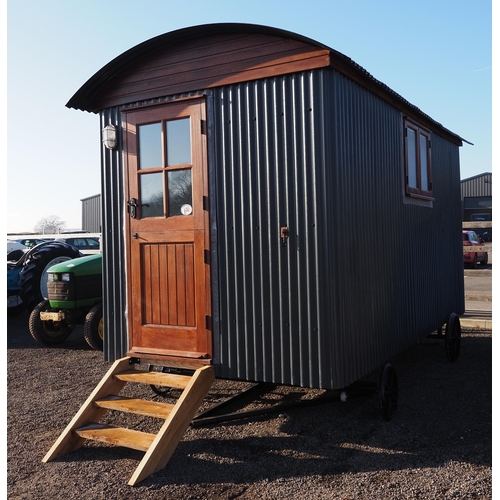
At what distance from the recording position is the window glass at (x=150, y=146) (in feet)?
18.5

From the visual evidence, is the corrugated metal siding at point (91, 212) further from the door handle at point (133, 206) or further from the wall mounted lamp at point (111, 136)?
the door handle at point (133, 206)

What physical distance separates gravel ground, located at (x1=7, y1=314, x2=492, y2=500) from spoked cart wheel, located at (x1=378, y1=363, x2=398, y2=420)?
0.40 ft

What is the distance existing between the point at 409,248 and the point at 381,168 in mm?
1274

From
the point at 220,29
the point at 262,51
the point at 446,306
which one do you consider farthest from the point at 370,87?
the point at 446,306

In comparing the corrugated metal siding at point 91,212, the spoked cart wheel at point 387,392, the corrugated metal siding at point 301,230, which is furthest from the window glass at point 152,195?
the corrugated metal siding at point 91,212

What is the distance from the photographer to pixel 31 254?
11.6m

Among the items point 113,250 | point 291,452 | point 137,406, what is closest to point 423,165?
point 113,250

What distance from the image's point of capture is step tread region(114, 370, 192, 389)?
5.07 metres

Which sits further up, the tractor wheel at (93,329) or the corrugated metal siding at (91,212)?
the corrugated metal siding at (91,212)

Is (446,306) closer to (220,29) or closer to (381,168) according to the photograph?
(381,168)

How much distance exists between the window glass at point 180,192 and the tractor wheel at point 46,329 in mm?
4989

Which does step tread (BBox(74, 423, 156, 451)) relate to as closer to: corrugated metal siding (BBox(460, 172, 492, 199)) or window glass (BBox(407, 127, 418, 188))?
window glass (BBox(407, 127, 418, 188))

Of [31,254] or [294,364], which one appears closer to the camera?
[294,364]

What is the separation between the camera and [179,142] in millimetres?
5520
